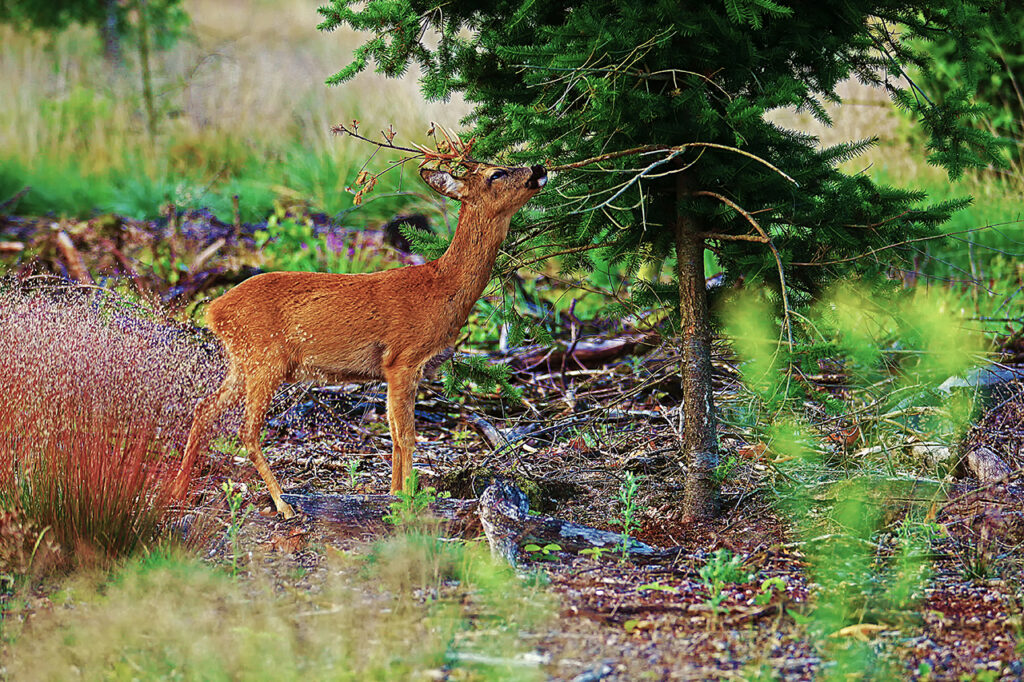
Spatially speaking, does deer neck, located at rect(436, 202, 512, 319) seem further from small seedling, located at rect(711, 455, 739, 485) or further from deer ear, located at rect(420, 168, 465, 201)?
small seedling, located at rect(711, 455, 739, 485)

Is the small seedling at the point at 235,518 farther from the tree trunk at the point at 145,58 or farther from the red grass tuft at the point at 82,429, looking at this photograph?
the tree trunk at the point at 145,58

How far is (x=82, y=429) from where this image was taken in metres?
4.00

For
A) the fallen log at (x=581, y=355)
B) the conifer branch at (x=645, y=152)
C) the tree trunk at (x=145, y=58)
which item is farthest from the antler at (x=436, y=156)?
the tree trunk at (x=145, y=58)

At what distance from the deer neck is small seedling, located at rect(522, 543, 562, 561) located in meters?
0.95

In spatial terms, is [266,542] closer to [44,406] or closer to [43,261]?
[44,406]

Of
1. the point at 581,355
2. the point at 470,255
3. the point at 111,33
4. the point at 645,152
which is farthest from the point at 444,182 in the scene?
the point at 111,33

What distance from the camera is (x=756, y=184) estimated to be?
167 inches

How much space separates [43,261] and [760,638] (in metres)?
7.09

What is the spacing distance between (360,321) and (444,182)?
0.64 m

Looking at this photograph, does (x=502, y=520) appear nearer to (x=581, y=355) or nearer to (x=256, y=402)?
(x=256, y=402)

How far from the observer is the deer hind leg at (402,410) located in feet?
14.2

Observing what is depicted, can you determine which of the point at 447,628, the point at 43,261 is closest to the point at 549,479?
the point at 447,628

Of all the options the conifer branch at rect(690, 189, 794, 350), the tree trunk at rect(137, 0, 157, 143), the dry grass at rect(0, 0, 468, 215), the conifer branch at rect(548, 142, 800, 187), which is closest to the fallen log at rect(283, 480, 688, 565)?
the conifer branch at rect(690, 189, 794, 350)

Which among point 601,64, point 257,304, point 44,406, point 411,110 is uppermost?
point 411,110
